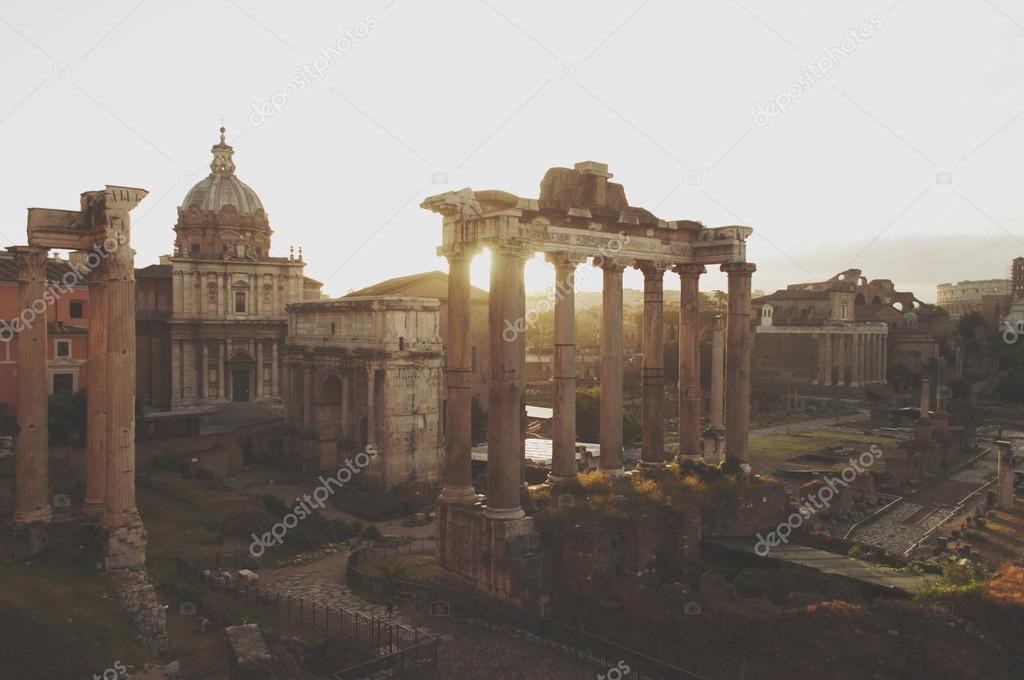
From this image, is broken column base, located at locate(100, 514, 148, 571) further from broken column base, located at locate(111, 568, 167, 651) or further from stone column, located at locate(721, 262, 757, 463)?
stone column, located at locate(721, 262, 757, 463)

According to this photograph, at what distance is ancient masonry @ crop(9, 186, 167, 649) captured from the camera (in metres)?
15.0

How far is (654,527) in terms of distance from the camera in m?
15.9

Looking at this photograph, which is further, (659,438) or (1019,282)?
(1019,282)

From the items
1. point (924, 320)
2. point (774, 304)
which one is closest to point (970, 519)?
point (774, 304)

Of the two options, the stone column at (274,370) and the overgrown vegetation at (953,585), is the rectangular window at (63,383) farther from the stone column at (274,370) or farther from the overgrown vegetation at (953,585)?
the overgrown vegetation at (953,585)

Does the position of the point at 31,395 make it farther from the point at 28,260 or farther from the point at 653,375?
the point at 653,375

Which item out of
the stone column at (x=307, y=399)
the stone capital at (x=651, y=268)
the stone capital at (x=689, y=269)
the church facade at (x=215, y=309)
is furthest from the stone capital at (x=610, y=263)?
the church facade at (x=215, y=309)

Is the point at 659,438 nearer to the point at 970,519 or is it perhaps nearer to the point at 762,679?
the point at 762,679

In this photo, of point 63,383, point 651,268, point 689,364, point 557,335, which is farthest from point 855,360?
point 557,335

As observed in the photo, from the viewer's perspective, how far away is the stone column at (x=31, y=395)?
52.9 feet

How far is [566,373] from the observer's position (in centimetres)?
1720

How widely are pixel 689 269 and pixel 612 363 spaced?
351cm

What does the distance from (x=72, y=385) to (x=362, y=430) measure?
1289 cm

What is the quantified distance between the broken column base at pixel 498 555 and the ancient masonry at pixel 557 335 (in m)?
0.02
